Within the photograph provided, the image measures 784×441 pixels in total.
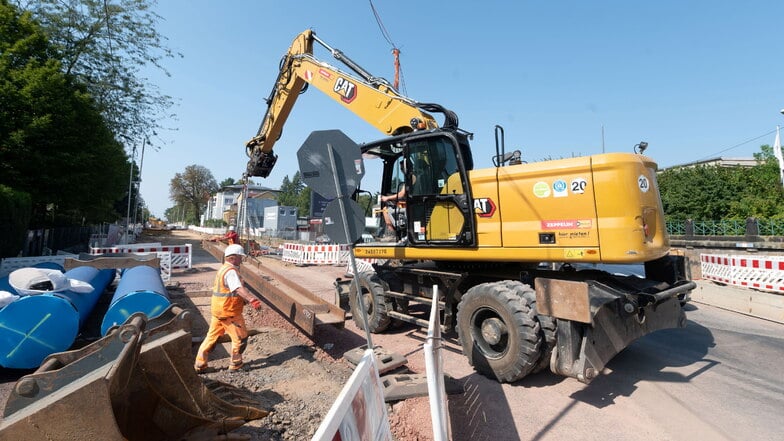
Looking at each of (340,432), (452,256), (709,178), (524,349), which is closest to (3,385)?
(340,432)

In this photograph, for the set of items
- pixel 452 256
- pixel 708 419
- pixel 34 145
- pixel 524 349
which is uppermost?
pixel 34 145

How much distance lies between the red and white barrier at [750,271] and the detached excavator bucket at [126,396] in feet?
41.5

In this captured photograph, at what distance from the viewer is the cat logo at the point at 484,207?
16.1 feet

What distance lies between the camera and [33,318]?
4.31 m

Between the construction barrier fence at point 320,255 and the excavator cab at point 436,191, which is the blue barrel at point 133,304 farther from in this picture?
the construction barrier fence at point 320,255

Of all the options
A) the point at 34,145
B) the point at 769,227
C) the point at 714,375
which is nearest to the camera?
the point at 714,375

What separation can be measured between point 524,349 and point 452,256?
1553 millimetres

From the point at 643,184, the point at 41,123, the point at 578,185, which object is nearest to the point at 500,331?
the point at 578,185

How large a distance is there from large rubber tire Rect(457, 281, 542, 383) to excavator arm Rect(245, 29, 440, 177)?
8.67 ft

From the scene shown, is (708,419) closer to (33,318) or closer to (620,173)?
(620,173)

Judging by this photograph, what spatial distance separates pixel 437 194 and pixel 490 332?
6.47ft

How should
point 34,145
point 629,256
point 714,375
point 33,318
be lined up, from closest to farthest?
point 629,256 < point 33,318 < point 714,375 < point 34,145

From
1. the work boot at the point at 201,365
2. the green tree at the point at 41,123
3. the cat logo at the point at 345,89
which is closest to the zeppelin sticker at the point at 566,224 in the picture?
the cat logo at the point at 345,89

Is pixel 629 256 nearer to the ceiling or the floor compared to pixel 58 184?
nearer to the floor
